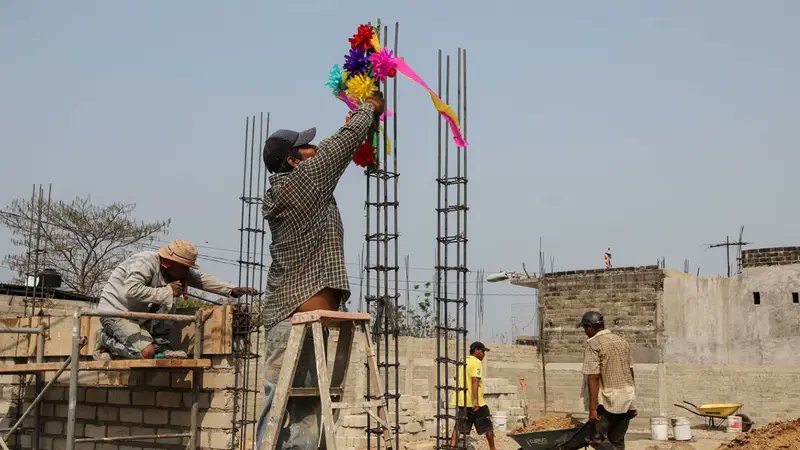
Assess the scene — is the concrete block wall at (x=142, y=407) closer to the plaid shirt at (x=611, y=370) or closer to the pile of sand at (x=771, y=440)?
the plaid shirt at (x=611, y=370)

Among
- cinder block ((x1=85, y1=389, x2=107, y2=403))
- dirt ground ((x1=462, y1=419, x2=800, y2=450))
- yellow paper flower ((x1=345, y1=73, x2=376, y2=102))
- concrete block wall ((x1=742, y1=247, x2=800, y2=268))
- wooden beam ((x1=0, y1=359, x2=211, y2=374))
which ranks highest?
concrete block wall ((x1=742, y1=247, x2=800, y2=268))

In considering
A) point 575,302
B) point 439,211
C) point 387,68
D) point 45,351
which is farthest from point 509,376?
point 387,68

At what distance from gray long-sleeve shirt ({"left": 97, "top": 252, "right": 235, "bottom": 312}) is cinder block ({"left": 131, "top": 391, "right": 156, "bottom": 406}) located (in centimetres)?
87

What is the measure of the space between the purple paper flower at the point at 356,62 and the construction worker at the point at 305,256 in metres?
0.67

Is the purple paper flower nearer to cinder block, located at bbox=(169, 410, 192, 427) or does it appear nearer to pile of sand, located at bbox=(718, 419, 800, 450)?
cinder block, located at bbox=(169, 410, 192, 427)

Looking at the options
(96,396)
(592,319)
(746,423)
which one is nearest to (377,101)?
(592,319)

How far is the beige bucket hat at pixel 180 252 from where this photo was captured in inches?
235

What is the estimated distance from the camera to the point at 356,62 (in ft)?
15.9

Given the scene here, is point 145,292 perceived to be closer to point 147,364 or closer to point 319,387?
point 147,364

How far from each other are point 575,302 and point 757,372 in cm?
393

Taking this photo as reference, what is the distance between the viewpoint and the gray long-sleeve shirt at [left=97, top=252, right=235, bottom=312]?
5805 mm

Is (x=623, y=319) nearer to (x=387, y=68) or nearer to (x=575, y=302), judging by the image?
(x=575, y=302)

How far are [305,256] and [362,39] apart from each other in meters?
1.48

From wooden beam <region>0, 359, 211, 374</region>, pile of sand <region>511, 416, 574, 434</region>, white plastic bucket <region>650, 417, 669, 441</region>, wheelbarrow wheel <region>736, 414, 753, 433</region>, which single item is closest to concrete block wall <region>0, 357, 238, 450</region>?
wooden beam <region>0, 359, 211, 374</region>
